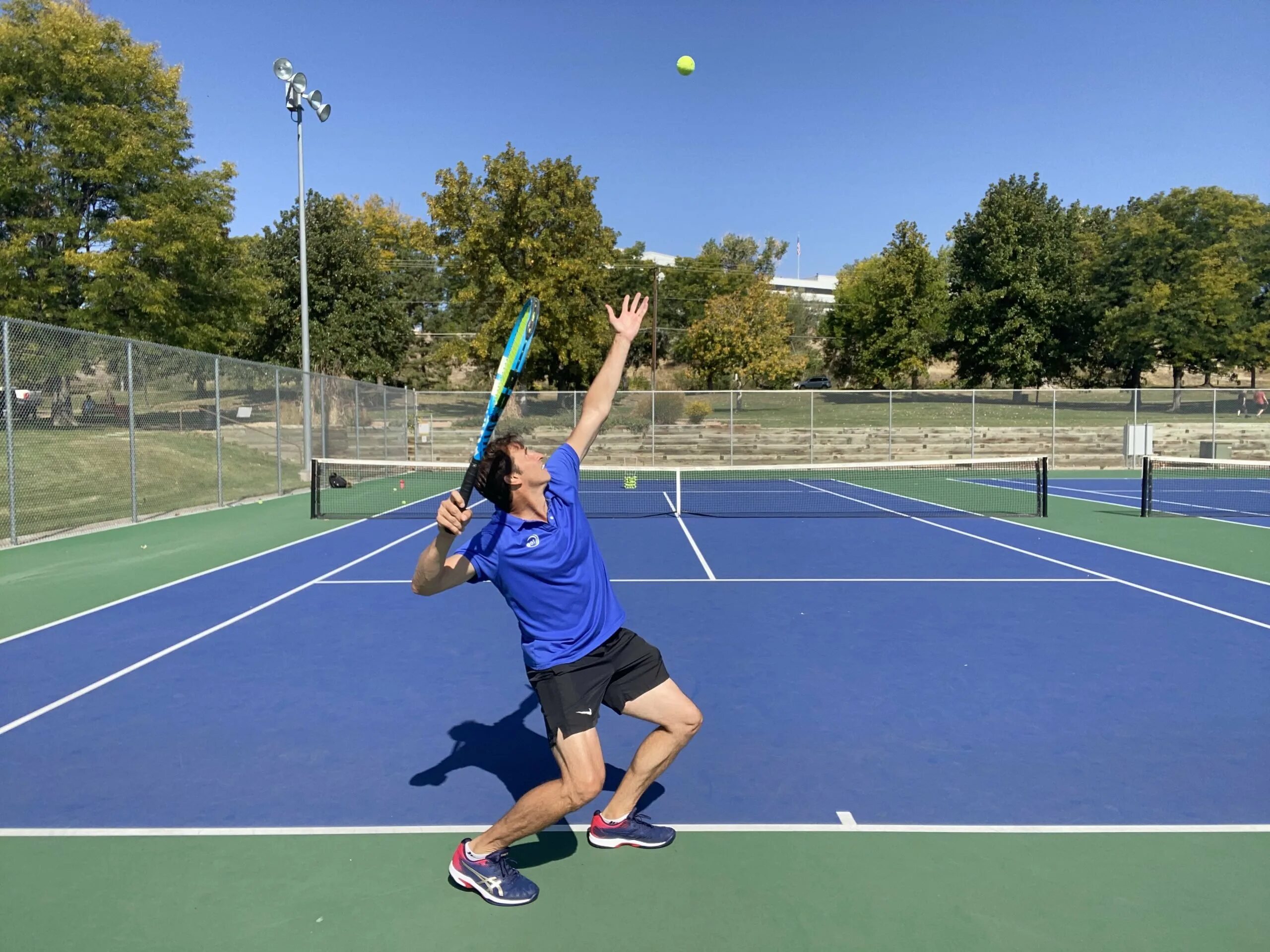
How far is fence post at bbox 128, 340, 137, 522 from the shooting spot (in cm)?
1449

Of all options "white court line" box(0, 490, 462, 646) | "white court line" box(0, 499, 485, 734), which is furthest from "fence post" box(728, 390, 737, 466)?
"white court line" box(0, 499, 485, 734)

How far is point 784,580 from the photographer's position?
10102 millimetres

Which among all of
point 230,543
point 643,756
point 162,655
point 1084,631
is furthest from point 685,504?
point 643,756

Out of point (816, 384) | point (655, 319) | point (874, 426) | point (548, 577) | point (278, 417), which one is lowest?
point (548, 577)

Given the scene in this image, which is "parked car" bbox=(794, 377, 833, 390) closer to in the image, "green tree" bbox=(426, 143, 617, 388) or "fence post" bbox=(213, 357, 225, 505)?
"green tree" bbox=(426, 143, 617, 388)

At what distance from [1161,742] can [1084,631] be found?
2.73m

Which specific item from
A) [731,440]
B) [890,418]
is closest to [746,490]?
[731,440]

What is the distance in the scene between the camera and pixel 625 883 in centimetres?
344

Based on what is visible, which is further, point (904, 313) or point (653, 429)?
point (904, 313)

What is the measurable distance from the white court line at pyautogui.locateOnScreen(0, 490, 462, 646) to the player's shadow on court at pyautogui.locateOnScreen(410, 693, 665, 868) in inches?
178

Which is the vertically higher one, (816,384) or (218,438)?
(816,384)

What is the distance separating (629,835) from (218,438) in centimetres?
1609

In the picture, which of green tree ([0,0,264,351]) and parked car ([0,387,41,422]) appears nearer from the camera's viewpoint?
parked car ([0,387,41,422])

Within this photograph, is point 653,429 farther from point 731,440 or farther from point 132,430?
point 132,430
